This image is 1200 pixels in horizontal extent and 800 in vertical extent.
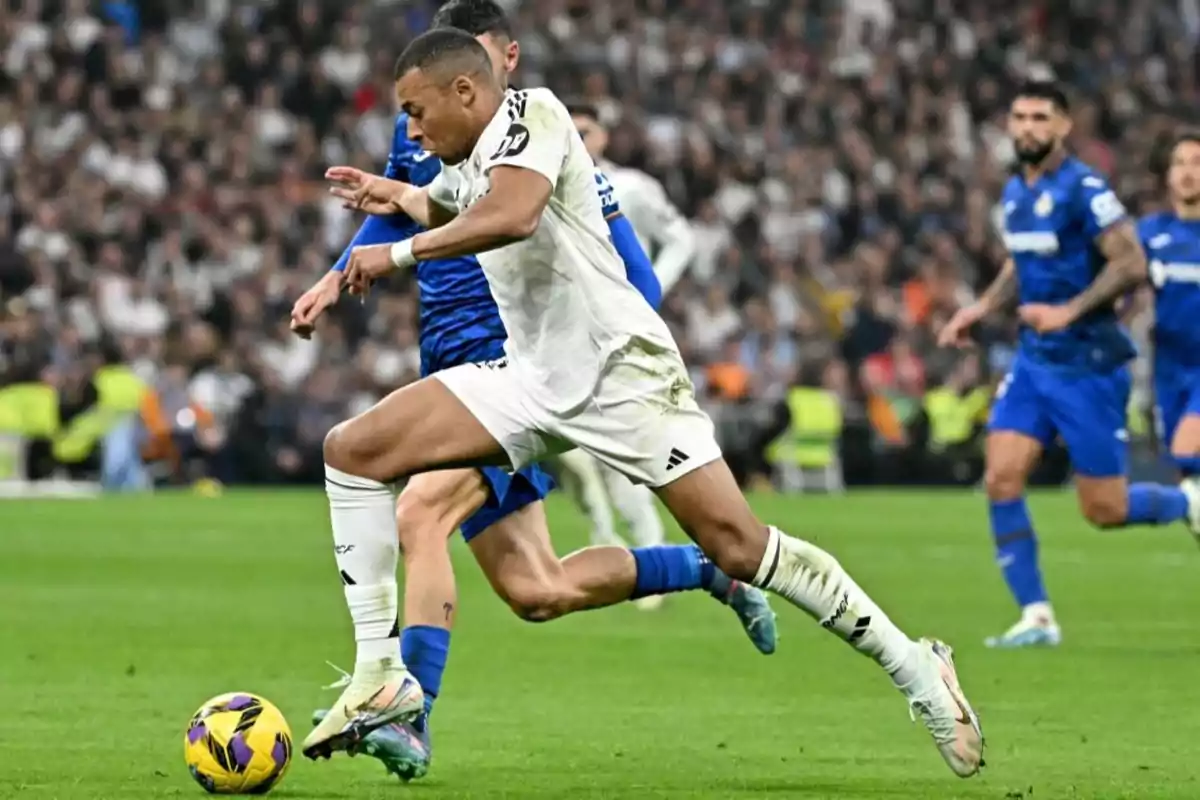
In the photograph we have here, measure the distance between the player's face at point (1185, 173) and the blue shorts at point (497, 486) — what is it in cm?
573

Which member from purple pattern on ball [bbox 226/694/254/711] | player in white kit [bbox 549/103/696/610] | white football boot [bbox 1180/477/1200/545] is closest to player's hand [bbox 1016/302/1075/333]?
white football boot [bbox 1180/477/1200/545]

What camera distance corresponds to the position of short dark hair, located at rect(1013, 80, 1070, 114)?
11.2 m

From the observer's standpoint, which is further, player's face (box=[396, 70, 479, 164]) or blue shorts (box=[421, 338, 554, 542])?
blue shorts (box=[421, 338, 554, 542])

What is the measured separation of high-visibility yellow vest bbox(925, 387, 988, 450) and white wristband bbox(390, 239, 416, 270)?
67.9 ft

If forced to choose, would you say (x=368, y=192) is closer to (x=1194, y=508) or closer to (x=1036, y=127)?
(x=1036, y=127)

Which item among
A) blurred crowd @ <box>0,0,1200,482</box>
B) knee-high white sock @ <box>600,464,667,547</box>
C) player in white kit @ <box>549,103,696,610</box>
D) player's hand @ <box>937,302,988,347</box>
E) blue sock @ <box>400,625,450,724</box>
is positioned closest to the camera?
blue sock @ <box>400,625,450,724</box>

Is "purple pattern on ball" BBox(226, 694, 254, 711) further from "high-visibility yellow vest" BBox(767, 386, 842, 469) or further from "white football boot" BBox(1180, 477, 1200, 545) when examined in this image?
"high-visibility yellow vest" BBox(767, 386, 842, 469)

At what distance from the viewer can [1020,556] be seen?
11.5m

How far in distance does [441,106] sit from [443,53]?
147 millimetres

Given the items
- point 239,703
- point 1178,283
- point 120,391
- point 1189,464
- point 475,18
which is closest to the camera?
point 239,703

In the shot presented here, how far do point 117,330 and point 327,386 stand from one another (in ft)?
7.74

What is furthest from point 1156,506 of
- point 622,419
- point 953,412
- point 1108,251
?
point 953,412

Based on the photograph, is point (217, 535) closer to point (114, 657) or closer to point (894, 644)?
point (114, 657)

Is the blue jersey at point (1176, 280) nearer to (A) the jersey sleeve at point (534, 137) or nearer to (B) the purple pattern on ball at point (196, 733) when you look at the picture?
(A) the jersey sleeve at point (534, 137)
